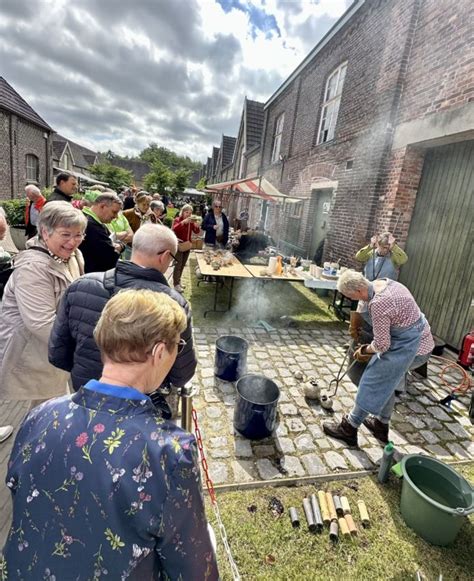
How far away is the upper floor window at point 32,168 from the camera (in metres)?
18.9

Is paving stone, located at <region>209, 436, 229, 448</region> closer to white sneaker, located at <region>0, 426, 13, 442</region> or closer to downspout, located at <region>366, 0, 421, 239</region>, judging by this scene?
white sneaker, located at <region>0, 426, 13, 442</region>

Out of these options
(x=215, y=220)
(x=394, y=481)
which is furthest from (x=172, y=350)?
(x=215, y=220)

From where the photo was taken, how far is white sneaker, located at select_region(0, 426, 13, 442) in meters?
2.89

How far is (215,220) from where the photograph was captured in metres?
9.68

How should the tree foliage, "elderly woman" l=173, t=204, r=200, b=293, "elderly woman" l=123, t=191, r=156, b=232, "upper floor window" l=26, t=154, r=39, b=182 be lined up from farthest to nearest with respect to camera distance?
the tree foliage → "upper floor window" l=26, t=154, r=39, b=182 → "elderly woman" l=173, t=204, r=200, b=293 → "elderly woman" l=123, t=191, r=156, b=232

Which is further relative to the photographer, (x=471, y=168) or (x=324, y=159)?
(x=324, y=159)

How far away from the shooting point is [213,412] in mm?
3648

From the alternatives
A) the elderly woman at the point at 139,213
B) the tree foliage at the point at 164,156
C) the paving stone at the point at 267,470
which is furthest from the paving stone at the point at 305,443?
the tree foliage at the point at 164,156

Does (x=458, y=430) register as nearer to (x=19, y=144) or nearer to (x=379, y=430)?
(x=379, y=430)

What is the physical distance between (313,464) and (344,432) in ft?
1.75

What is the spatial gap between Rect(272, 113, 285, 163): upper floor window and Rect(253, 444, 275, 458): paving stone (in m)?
14.2

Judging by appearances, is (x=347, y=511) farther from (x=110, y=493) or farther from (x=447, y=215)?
(x=447, y=215)

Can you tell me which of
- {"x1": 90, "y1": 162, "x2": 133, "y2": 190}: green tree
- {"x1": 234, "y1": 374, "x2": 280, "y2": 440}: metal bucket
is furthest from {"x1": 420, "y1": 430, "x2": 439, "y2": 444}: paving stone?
{"x1": 90, "y1": 162, "x2": 133, "y2": 190}: green tree

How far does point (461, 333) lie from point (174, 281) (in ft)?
19.9
